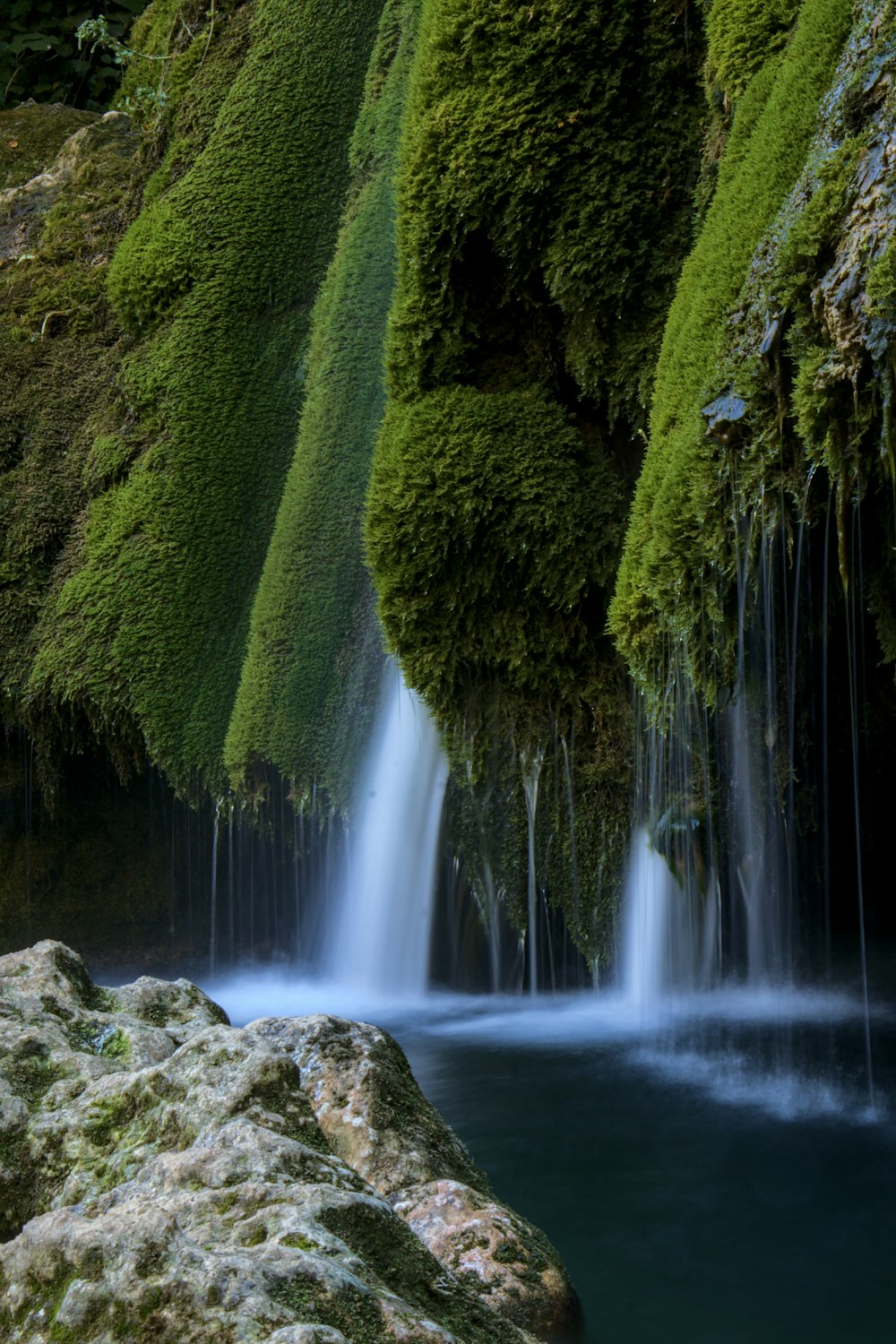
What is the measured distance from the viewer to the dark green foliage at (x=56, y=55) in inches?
534

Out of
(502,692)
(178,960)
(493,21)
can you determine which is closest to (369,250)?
(493,21)

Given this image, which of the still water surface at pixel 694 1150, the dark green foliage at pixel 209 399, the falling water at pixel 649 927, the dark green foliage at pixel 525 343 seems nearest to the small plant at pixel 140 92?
the dark green foliage at pixel 209 399

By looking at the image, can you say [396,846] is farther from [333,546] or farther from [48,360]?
[48,360]

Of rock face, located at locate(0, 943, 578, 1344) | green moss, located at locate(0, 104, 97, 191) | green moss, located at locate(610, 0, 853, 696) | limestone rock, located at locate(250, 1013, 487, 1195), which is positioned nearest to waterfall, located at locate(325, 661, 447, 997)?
green moss, located at locate(610, 0, 853, 696)

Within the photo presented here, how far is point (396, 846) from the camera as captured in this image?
8.32 meters

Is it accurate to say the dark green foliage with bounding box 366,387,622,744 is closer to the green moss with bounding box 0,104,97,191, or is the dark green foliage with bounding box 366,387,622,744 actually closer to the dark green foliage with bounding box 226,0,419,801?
the dark green foliage with bounding box 226,0,419,801

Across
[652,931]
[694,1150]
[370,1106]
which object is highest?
[652,931]

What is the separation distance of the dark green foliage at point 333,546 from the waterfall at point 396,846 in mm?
184

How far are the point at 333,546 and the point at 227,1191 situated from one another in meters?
6.79

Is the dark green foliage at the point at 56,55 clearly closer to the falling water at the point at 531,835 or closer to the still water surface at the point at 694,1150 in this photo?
the falling water at the point at 531,835

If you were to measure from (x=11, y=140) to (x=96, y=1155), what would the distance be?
40.9ft

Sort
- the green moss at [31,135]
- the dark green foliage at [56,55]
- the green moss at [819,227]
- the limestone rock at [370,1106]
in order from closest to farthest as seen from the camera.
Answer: the limestone rock at [370,1106] < the green moss at [819,227] < the green moss at [31,135] < the dark green foliage at [56,55]

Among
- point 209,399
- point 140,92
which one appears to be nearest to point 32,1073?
point 209,399

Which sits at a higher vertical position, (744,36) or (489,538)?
(744,36)
